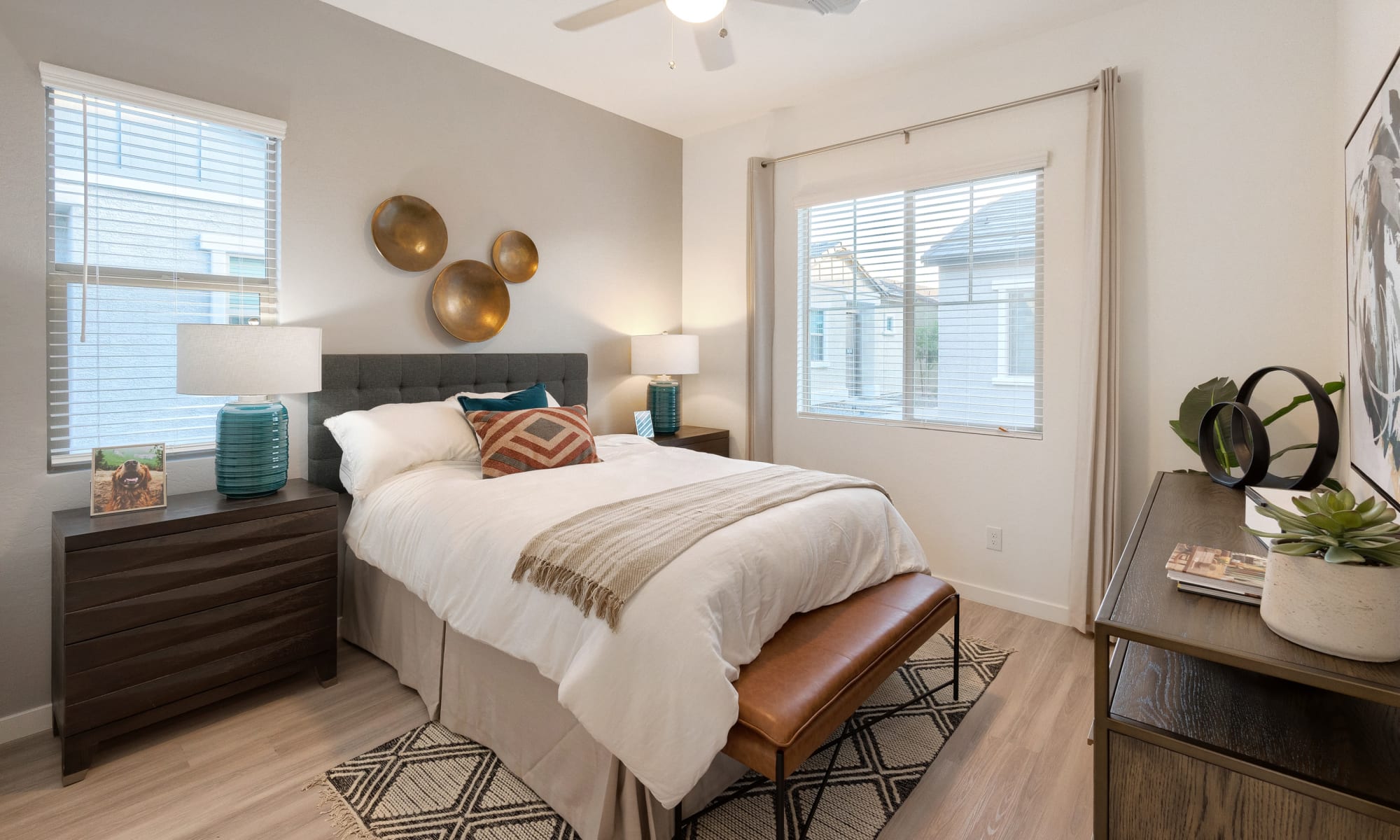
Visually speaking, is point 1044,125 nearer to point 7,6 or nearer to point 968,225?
point 968,225

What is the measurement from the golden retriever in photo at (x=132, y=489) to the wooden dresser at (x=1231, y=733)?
2766 millimetres

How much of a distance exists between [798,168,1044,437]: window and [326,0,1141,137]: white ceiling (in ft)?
2.15

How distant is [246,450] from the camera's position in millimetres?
2355

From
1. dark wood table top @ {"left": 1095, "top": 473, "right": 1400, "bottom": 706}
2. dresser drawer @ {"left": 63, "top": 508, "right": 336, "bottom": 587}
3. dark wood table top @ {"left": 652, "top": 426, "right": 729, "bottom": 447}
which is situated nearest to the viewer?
dark wood table top @ {"left": 1095, "top": 473, "right": 1400, "bottom": 706}

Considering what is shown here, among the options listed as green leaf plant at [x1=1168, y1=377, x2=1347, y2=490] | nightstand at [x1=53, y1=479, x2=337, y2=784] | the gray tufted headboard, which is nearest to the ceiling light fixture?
the gray tufted headboard

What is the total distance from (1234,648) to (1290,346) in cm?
217

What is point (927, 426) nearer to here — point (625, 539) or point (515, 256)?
point (625, 539)

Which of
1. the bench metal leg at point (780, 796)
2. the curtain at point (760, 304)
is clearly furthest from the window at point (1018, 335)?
the bench metal leg at point (780, 796)

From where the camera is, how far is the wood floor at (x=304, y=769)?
1769 millimetres

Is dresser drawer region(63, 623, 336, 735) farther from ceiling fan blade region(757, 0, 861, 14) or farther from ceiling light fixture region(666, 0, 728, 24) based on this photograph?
ceiling fan blade region(757, 0, 861, 14)

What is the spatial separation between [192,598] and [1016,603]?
3.40m

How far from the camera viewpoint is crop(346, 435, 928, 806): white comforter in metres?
1.48

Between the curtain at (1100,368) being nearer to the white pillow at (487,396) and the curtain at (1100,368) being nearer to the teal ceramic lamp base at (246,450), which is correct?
the white pillow at (487,396)

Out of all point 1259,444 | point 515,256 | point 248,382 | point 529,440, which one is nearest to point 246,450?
point 248,382
